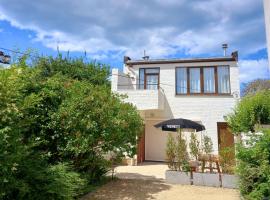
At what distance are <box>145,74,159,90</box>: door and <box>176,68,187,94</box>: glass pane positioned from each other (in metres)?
1.55

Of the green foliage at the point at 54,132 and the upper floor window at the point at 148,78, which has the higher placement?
the upper floor window at the point at 148,78

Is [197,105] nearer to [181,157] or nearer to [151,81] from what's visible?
[151,81]

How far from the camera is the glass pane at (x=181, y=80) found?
18828mm

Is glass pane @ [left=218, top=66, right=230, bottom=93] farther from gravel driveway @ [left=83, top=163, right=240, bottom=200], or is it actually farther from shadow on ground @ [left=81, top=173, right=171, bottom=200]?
gravel driveway @ [left=83, top=163, right=240, bottom=200]

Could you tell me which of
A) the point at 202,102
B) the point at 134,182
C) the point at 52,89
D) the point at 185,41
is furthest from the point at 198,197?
the point at 202,102

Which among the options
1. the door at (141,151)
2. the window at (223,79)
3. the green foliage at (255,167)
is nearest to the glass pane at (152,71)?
the window at (223,79)

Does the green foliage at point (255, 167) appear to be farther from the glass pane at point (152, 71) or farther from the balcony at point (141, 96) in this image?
the glass pane at point (152, 71)

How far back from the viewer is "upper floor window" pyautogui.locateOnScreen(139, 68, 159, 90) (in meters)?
19.3

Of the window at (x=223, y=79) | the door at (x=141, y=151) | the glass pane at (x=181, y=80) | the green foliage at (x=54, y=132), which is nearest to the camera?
the green foliage at (x=54, y=132)

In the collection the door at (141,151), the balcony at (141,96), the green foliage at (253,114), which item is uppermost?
the balcony at (141,96)

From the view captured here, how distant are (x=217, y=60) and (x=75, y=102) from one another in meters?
12.9

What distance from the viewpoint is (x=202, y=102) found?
59.5ft

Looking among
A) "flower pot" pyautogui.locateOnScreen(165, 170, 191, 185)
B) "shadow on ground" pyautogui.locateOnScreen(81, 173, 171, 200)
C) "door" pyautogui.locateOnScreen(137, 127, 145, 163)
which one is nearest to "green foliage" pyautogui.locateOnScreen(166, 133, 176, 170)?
"flower pot" pyautogui.locateOnScreen(165, 170, 191, 185)

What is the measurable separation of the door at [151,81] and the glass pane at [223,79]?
4479mm
